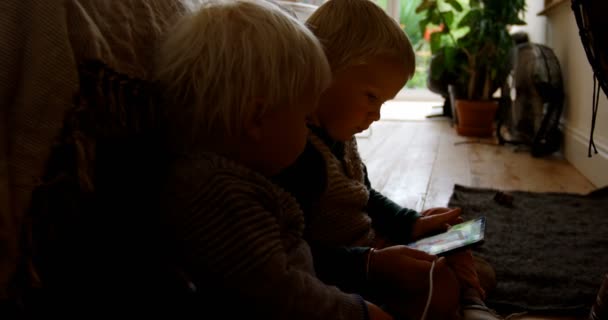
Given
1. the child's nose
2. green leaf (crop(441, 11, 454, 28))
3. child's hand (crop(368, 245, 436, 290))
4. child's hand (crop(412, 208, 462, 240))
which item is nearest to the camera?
child's hand (crop(368, 245, 436, 290))

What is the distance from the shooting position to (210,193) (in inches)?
22.8

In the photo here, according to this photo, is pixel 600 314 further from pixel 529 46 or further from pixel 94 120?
pixel 529 46

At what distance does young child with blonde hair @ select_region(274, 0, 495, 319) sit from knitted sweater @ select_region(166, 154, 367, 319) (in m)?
0.22

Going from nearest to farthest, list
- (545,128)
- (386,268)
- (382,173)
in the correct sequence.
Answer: (386,268)
(382,173)
(545,128)

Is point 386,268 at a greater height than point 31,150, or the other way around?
point 31,150

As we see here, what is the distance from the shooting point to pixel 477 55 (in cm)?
303

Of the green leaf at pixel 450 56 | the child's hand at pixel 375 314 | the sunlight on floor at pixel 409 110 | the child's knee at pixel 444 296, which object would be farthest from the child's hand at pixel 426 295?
the sunlight on floor at pixel 409 110

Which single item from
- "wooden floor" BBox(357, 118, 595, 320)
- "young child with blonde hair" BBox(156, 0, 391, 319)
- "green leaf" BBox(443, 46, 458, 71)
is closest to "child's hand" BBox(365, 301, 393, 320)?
"young child with blonde hair" BBox(156, 0, 391, 319)

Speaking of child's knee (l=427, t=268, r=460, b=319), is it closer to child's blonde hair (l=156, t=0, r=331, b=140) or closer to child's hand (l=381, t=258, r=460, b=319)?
child's hand (l=381, t=258, r=460, b=319)

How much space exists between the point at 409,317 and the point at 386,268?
0.31 ft

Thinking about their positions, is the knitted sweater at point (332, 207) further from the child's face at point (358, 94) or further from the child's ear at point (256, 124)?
the child's ear at point (256, 124)

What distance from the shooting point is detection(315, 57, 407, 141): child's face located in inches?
34.7

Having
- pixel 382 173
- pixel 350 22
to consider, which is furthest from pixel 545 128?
pixel 350 22

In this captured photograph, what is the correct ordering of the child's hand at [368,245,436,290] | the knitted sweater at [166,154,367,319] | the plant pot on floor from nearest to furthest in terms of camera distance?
1. the knitted sweater at [166,154,367,319]
2. the child's hand at [368,245,436,290]
3. the plant pot on floor
